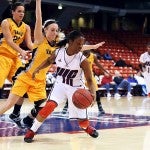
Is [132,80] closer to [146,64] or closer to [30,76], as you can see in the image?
[146,64]

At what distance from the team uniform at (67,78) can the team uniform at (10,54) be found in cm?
97

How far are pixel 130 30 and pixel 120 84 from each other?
13368 mm

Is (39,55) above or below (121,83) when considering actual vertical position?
above

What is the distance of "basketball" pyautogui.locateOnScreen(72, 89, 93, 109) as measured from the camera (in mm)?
5578

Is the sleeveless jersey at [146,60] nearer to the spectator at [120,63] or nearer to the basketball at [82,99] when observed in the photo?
the basketball at [82,99]

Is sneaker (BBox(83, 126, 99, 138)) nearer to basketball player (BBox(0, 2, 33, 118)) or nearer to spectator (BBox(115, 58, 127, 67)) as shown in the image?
basketball player (BBox(0, 2, 33, 118))

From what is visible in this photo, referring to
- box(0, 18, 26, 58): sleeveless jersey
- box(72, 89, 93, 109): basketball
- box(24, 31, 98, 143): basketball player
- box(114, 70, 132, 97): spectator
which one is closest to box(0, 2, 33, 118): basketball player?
box(0, 18, 26, 58): sleeveless jersey

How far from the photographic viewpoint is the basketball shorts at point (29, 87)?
20.7 ft

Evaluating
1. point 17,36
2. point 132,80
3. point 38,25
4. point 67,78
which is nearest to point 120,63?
point 132,80

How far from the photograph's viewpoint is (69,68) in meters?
5.84

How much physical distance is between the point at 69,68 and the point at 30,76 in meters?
0.74

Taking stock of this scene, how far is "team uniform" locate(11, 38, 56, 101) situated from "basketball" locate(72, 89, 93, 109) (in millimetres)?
845

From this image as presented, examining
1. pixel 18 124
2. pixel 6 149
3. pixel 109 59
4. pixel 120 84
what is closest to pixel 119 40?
pixel 109 59

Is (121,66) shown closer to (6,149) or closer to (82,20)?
(82,20)
